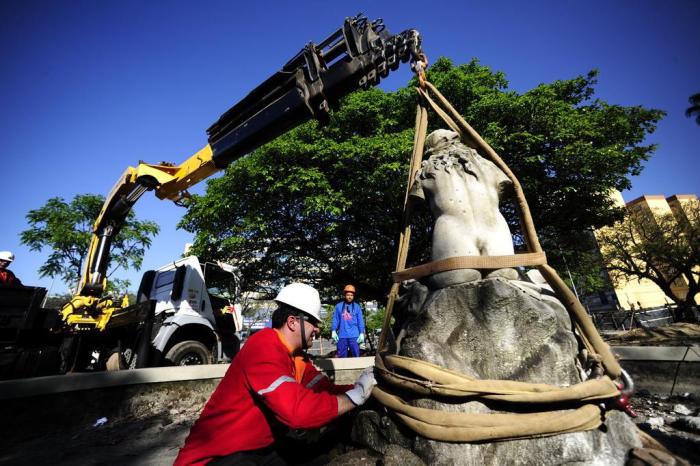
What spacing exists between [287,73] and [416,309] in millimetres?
4506

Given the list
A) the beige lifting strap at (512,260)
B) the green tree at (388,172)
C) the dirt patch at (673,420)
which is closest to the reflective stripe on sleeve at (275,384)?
the beige lifting strap at (512,260)

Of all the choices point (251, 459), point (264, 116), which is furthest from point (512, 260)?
point (264, 116)

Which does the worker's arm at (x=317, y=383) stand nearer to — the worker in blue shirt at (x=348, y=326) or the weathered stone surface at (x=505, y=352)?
the weathered stone surface at (x=505, y=352)

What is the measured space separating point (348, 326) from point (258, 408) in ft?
15.7

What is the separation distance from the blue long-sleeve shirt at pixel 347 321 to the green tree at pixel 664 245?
65.3 ft

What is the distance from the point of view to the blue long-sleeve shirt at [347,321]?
6449 millimetres

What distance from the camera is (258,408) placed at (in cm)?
178

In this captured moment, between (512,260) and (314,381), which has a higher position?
(512,260)

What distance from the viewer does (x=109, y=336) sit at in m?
5.87

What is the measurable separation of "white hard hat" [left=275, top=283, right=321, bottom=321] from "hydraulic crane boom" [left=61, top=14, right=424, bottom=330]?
8.94 ft

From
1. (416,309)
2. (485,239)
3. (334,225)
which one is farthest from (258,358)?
(334,225)

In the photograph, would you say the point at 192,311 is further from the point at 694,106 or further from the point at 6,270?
the point at 694,106

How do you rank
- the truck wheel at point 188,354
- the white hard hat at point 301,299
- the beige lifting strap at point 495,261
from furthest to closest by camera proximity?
1. the truck wheel at point 188,354
2. the white hard hat at point 301,299
3. the beige lifting strap at point 495,261

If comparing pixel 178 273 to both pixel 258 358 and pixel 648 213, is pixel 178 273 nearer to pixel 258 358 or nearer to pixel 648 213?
pixel 258 358
